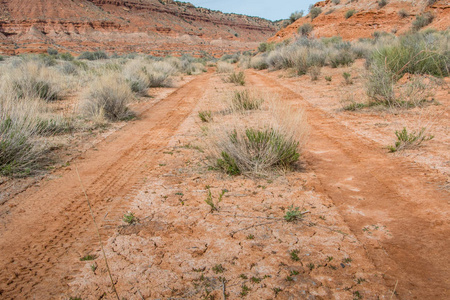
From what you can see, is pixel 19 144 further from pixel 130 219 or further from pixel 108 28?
pixel 108 28

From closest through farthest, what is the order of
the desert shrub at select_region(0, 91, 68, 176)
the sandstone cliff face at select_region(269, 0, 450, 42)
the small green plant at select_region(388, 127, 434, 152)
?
the desert shrub at select_region(0, 91, 68, 176) → the small green plant at select_region(388, 127, 434, 152) → the sandstone cliff face at select_region(269, 0, 450, 42)

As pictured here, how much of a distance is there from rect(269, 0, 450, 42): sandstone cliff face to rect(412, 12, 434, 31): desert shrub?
0.38 m

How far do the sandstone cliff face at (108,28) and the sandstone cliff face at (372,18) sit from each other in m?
24.9

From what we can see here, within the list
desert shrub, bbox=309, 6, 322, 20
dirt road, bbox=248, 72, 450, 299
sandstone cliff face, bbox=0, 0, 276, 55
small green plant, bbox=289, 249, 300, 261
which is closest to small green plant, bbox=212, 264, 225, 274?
small green plant, bbox=289, 249, 300, 261

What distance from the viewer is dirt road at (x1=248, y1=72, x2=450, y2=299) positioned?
2.14 meters

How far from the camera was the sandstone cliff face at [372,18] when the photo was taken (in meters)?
23.7

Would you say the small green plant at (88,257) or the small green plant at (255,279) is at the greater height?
the small green plant at (255,279)

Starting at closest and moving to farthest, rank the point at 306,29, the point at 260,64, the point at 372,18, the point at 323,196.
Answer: the point at 323,196 → the point at 260,64 → the point at 372,18 → the point at 306,29

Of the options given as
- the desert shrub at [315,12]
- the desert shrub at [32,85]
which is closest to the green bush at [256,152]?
the desert shrub at [32,85]

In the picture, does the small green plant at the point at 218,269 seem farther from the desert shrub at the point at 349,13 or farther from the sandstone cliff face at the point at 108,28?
the sandstone cliff face at the point at 108,28

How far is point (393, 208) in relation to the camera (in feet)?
9.93

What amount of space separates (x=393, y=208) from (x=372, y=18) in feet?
104

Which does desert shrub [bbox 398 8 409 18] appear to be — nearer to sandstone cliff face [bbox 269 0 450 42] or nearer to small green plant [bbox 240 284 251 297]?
sandstone cliff face [bbox 269 0 450 42]

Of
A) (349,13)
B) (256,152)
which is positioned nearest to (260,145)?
(256,152)
